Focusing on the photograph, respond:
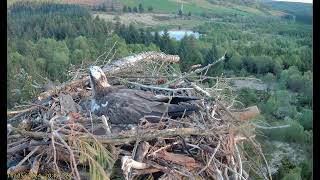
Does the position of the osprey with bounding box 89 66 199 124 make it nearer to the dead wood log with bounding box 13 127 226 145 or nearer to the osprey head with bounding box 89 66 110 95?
the osprey head with bounding box 89 66 110 95

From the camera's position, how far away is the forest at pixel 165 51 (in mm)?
8750

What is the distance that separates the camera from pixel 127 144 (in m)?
3.21

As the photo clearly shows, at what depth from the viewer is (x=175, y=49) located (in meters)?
12.5

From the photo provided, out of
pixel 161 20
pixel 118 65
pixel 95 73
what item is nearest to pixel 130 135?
pixel 95 73

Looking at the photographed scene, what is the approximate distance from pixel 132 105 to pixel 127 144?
74cm

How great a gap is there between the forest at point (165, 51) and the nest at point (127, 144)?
211 centimetres

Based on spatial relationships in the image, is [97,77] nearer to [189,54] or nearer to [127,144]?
[127,144]

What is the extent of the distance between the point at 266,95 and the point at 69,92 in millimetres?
10870

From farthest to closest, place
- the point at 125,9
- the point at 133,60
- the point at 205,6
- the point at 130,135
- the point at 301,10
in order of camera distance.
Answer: the point at 205,6 < the point at 125,9 < the point at 301,10 < the point at 133,60 < the point at 130,135

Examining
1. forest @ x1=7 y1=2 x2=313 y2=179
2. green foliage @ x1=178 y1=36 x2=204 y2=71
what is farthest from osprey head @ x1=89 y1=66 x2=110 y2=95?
green foliage @ x1=178 y1=36 x2=204 y2=71

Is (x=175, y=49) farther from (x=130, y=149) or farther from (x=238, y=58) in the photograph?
(x=130, y=149)

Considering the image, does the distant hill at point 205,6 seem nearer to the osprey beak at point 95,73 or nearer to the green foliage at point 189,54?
the green foliage at point 189,54

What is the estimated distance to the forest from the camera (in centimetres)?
875

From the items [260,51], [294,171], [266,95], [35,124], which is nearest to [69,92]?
[35,124]
